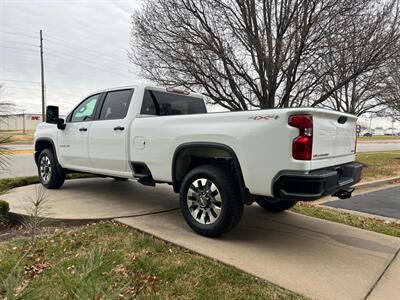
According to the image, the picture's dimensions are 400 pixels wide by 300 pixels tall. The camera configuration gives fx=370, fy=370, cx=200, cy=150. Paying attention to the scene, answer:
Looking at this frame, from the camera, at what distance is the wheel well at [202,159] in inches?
163

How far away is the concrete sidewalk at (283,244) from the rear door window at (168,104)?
1.50 metres

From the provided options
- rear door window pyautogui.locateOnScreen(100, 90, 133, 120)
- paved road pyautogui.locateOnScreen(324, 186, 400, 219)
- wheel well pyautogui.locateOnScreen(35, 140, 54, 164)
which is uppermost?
rear door window pyautogui.locateOnScreen(100, 90, 133, 120)

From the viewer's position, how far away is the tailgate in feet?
12.5

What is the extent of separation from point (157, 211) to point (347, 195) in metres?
2.66

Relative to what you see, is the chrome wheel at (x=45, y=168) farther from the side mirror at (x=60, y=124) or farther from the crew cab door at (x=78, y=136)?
the side mirror at (x=60, y=124)

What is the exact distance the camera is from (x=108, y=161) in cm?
576

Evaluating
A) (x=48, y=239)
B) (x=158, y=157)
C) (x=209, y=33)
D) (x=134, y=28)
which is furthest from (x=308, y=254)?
(x=134, y=28)

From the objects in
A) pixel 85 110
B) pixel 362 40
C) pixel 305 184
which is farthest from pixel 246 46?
pixel 305 184

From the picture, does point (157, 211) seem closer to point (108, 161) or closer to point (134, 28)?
point (108, 161)

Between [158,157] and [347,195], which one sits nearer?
[347,195]

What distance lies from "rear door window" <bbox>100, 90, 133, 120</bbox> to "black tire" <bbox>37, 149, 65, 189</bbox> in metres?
1.65

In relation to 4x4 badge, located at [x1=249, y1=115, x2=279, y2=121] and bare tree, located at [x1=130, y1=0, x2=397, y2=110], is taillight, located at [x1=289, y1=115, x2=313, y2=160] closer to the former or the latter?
4x4 badge, located at [x1=249, y1=115, x2=279, y2=121]

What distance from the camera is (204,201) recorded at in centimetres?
439

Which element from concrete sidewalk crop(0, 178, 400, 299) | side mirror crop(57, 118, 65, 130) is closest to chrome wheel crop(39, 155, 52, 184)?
concrete sidewalk crop(0, 178, 400, 299)
